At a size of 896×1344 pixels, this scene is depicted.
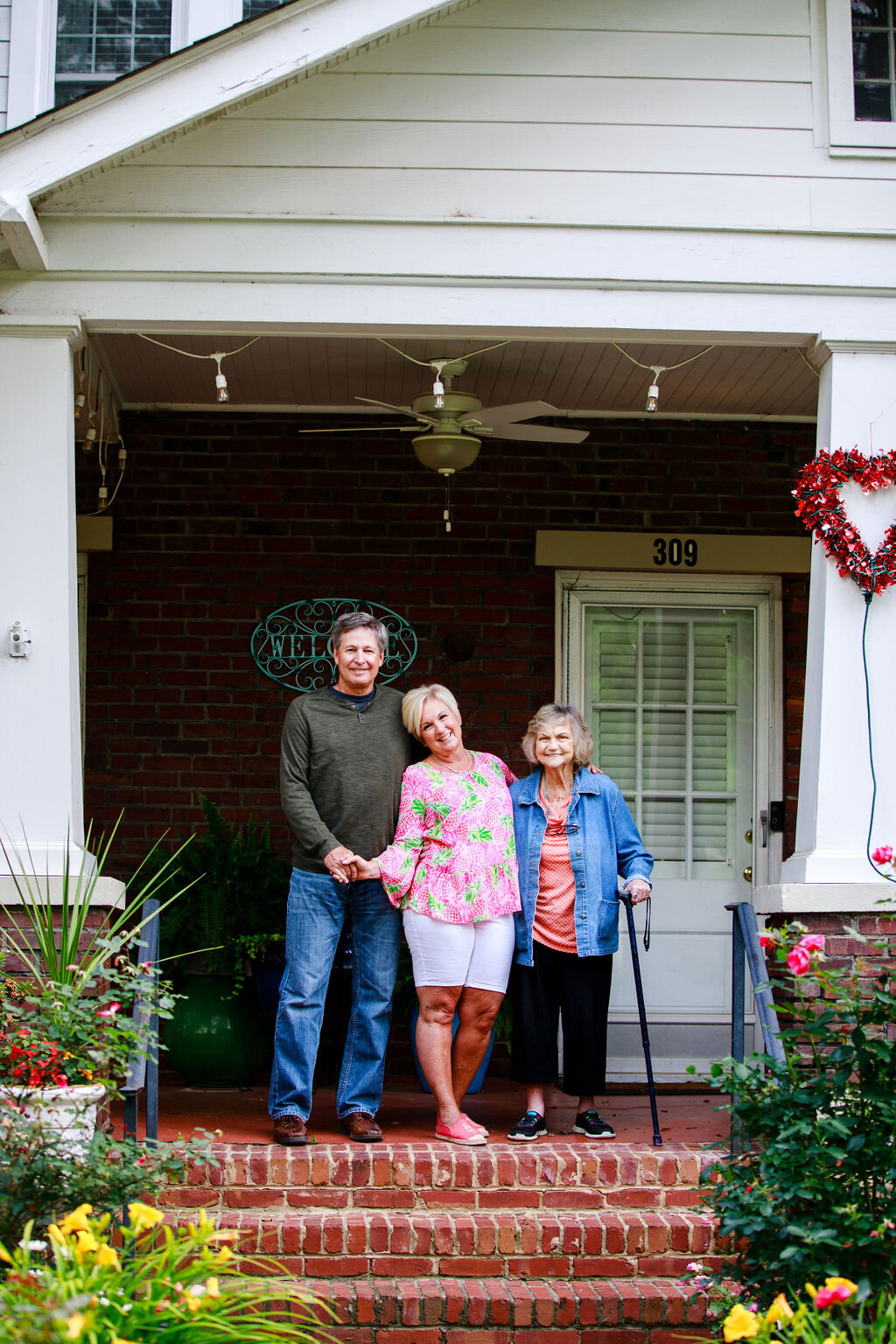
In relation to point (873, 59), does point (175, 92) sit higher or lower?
lower

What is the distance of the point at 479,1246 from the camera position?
3789mm

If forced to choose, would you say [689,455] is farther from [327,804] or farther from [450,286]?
[327,804]

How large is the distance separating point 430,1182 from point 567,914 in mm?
958

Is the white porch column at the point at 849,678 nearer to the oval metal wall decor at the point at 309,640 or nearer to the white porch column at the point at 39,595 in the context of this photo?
the oval metal wall decor at the point at 309,640

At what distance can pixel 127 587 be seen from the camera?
19.6 feet

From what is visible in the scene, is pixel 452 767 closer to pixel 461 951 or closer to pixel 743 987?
pixel 461 951

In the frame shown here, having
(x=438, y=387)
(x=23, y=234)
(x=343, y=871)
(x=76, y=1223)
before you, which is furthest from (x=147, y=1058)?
(x=23, y=234)

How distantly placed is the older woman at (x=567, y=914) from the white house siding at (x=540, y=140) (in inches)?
70.6

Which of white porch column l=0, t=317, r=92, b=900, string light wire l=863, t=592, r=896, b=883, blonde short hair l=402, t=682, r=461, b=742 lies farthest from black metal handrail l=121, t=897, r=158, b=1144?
string light wire l=863, t=592, r=896, b=883

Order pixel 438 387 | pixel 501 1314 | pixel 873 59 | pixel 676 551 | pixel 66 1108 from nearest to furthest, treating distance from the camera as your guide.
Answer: pixel 66 1108 < pixel 501 1314 < pixel 438 387 < pixel 873 59 < pixel 676 551

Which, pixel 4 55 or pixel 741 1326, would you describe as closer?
pixel 741 1326

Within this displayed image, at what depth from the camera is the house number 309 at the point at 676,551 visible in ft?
20.1

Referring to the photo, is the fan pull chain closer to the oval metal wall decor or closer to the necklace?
the oval metal wall decor

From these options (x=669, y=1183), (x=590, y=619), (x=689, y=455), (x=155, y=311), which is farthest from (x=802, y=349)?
(x=669, y=1183)
